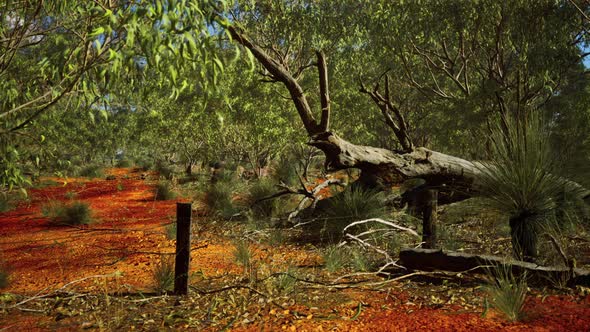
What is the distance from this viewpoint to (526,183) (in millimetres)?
4281

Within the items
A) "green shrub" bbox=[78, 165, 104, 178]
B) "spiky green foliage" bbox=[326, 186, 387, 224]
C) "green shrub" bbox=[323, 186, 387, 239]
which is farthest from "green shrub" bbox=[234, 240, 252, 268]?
"green shrub" bbox=[78, 165, 104, 178]

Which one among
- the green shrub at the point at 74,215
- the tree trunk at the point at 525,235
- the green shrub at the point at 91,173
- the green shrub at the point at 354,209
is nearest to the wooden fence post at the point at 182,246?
the green shrub at the point at 354,209

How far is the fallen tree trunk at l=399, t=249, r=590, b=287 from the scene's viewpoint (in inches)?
154

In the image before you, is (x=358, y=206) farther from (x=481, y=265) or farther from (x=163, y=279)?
(x=163, y=279)

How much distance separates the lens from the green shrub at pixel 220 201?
10.5m

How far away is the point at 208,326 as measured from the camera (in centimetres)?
375

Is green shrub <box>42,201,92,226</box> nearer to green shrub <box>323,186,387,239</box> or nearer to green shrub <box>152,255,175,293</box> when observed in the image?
green shrub <box>323,186,387,239</box>

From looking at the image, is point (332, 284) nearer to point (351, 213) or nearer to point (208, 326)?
point (208, 326)

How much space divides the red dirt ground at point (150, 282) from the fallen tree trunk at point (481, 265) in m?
0.30

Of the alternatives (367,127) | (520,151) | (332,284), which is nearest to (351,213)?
(332,284)

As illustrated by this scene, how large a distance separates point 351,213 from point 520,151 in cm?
361

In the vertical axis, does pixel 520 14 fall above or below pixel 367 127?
above

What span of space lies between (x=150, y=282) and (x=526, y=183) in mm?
4740

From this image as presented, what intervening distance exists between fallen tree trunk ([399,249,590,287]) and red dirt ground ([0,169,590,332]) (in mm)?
297
